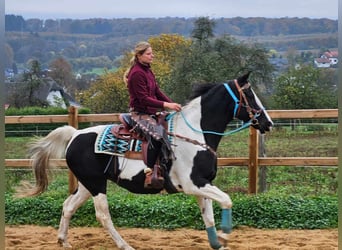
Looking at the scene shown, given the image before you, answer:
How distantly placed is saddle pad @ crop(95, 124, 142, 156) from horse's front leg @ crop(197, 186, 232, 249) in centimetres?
87

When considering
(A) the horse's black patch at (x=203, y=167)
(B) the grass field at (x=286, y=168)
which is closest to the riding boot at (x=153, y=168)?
(A) the horse's black patch at (x=203, y=167)

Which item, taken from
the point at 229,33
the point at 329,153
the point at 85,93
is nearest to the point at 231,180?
the point at 329,153

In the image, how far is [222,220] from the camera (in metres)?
4.92

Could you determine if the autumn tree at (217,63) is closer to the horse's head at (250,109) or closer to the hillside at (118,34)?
the hillside at (118,34)

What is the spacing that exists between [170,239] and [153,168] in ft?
4.24

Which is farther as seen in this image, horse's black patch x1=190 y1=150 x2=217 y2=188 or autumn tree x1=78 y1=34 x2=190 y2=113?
autumn tree x1=78 y1=34 x2=190 y2=113

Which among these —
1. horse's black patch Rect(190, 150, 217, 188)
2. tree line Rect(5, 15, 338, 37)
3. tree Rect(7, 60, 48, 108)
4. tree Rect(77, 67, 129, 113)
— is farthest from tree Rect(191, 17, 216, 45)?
horse's black patch Rect(190, 150, 217, 188)

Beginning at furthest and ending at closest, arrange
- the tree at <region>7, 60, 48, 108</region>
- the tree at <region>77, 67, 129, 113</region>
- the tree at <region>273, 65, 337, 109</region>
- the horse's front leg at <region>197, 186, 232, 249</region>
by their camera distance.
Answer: the tree at <region>77, 67, 129, 113</region> → the tree at <region>7, 60, 48, 108</region> → the tree at <region>273, 65, 337, 109</region> → the horse's front leg at <region>197, 186, 232, 249</region>

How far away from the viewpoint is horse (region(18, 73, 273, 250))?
5023 millimetres

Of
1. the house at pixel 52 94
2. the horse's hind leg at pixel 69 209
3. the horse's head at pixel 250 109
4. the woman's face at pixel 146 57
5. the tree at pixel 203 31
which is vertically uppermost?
the tree at pixel 203 31

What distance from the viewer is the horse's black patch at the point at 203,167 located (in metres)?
5.00

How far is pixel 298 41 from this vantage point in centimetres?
1655

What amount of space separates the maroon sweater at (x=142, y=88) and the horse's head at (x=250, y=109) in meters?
0.77

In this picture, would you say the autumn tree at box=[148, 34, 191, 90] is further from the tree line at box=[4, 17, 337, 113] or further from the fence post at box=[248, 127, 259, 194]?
the fence post at box=[248, 127, 259, 194]
